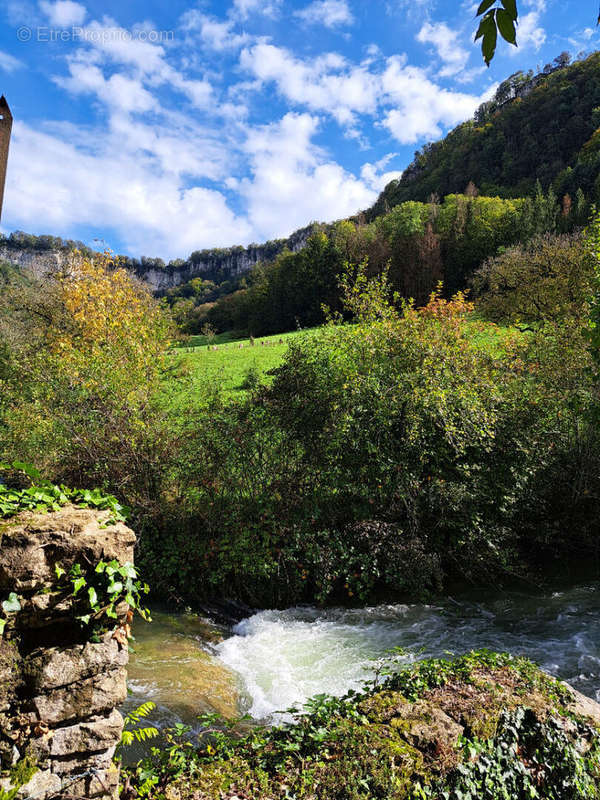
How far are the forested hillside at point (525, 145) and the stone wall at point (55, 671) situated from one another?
81035mm

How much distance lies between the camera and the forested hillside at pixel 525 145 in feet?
270

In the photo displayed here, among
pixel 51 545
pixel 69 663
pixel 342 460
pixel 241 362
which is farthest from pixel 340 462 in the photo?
pixel 241 362

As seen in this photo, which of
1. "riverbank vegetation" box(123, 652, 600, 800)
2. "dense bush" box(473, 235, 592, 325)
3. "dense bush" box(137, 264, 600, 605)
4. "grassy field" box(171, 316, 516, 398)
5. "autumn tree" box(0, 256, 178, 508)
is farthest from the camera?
"dense bush" box(473, 235, 592, 325)

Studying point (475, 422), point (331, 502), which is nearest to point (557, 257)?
point (475, 422)

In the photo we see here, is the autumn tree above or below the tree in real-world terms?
below

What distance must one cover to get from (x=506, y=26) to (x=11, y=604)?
4.05 m

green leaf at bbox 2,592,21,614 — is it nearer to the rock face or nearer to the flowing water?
the flowing water

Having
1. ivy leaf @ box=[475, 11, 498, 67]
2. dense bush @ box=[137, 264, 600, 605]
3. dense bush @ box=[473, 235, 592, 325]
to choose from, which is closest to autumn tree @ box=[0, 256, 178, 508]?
dense bush @ box=[137, 264, 600, 605]

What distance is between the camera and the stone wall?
286cm

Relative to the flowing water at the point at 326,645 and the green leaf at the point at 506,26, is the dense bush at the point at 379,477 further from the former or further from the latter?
the green leaf at the point at 506,26

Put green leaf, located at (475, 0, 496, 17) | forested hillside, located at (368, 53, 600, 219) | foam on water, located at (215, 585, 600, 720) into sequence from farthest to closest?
forested hillside, located at (368, 53, 600, 219) < foam on water, located at (215, 585, 600, 720) < green leaf, located at (475, 0, 496, 17)

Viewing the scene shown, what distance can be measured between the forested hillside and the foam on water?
246ft

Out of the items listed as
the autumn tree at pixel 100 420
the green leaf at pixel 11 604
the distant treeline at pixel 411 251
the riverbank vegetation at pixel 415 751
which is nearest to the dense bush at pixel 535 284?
the autumn tree at pixel 100 420

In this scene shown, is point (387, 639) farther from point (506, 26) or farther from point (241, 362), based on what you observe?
point (241, 362)
